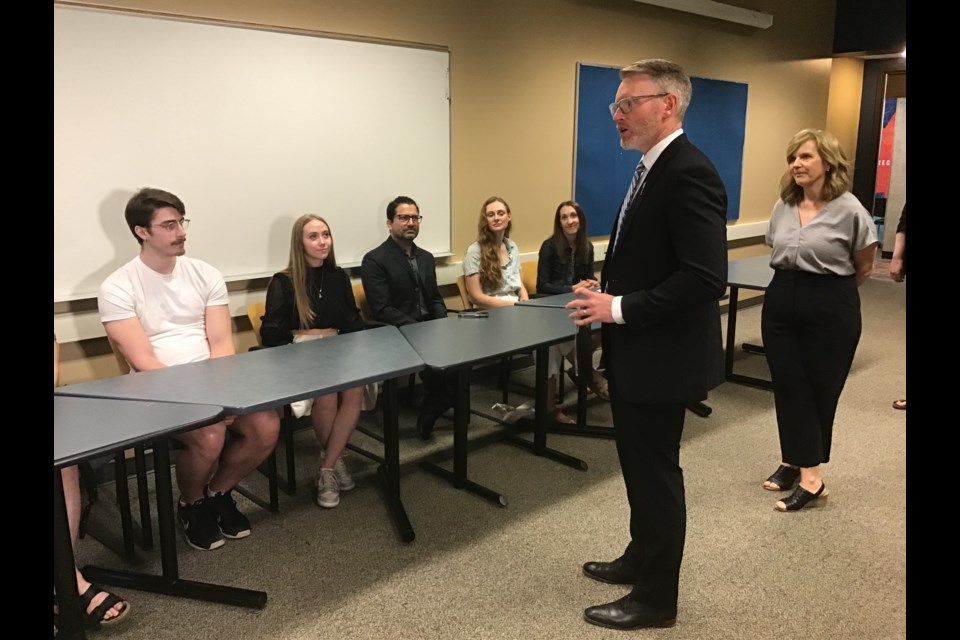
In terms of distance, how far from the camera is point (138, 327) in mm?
2455

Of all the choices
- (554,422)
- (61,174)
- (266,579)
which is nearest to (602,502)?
(554,422)

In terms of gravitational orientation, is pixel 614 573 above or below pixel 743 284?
below

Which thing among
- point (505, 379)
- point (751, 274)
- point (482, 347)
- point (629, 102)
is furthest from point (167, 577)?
point (751, 274)

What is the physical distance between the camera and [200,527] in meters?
2.46

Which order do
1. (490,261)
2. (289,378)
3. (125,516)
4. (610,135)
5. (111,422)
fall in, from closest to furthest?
(111,422)
(289,378)
(125,516)
(490,261)
(610,135)

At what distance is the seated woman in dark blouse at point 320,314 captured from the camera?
2838 mm

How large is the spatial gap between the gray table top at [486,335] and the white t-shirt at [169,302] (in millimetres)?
794

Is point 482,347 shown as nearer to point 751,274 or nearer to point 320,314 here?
point 320,314

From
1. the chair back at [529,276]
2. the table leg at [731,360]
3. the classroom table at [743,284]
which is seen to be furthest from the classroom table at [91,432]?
the table leg at [731,360]

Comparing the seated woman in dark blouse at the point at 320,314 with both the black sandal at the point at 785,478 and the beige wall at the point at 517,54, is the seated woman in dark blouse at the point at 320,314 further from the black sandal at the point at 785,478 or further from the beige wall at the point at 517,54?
the black sandal at the point at 785,478

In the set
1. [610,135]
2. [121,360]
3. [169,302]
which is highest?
[610,135]

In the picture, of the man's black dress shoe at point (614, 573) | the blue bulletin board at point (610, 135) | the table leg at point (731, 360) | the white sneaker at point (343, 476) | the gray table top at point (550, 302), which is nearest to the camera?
the man's black dress shoe at point (614, 573)

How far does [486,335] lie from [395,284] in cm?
90
